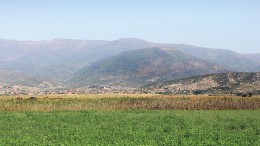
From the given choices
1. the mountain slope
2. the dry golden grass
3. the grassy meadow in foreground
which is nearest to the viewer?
the grassy meadow in foreground

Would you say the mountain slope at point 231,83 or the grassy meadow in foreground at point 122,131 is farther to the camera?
the mountain slope at point 231,83

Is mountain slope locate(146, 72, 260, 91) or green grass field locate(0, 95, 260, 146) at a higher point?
green grass field locate(0, 95, 260, 146)

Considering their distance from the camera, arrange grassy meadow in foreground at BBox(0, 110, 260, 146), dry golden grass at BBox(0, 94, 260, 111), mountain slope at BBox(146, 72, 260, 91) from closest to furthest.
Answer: grassy meadow in foreground at BBox(0, 110, 260, 146) < dry golden grass at BBox(0, 94, 260, 111) < mountain slope at BBox(146, 72, 260, 91)

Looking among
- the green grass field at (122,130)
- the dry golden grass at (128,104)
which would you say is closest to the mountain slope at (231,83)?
the dry golden grass at (128,104)

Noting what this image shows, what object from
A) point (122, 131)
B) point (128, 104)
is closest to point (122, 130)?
point (122, 131)

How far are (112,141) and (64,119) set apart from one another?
20.7m

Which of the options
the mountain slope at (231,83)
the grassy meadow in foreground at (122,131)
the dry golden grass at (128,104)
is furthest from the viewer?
the mountain slope at (231,83)

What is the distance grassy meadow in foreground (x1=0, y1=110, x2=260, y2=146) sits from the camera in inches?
1513

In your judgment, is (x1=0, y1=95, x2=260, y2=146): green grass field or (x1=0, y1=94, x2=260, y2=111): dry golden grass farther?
(x1=0, y1=94, x2=260, y2=111): dry golden grass

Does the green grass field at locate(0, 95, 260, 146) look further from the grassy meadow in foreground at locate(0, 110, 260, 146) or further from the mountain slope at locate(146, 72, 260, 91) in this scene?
the mountain slope at locate(146, 72, 260, 91)

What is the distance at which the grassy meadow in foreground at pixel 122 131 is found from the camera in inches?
1513

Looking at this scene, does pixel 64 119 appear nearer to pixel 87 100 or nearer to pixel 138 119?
pixel 138 119

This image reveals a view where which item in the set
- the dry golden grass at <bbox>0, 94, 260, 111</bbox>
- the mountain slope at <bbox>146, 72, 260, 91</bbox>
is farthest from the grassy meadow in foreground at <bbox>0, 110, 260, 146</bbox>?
the mountain slope at <bbox>146, 72, 260, 91</bbox>

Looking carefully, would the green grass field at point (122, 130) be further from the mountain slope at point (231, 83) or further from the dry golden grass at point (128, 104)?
the mountain slope at point (231, 83)
